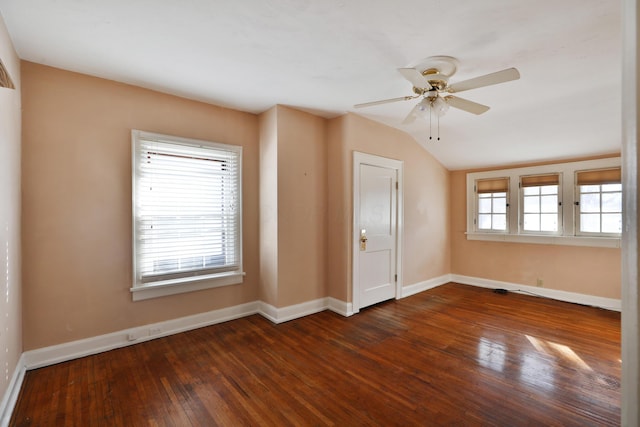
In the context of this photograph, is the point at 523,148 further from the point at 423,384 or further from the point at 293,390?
the point at 293,390

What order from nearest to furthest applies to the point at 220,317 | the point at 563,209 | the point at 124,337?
the point at 124,337, the point at 220,317, the point at 563,209

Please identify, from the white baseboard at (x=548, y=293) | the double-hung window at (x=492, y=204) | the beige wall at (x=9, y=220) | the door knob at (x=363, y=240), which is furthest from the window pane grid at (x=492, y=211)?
the beige wall at (x=9, y=220)

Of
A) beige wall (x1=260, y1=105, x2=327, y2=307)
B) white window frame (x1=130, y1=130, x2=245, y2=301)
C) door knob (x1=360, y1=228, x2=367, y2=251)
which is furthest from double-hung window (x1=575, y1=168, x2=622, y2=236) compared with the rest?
white window frame (x1=130, y1=130, x2=245, y2=301)

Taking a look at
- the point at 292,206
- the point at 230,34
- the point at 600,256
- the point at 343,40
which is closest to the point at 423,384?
the point at 292,206

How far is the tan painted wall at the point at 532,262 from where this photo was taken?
13.1 ft

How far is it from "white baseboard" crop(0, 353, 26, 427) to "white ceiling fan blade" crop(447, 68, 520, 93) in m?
3.80

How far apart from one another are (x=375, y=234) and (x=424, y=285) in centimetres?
157

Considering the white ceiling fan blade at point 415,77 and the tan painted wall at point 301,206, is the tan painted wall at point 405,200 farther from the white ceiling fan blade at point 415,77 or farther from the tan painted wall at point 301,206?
the white ceiling fan blade at point 415,77

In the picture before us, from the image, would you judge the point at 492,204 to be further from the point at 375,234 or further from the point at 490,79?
the point at 490,79

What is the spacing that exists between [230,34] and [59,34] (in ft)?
4.06

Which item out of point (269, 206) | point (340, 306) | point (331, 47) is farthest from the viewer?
point (340, 306)

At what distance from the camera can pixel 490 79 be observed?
2105 millimetres

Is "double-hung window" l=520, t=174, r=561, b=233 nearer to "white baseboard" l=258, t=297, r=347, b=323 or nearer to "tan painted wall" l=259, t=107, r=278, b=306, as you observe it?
"white baseboard" l=258, t=297, r=347, b=323

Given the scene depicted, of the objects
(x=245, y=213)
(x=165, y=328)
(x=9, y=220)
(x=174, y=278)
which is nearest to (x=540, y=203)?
(x=245, y=213)
